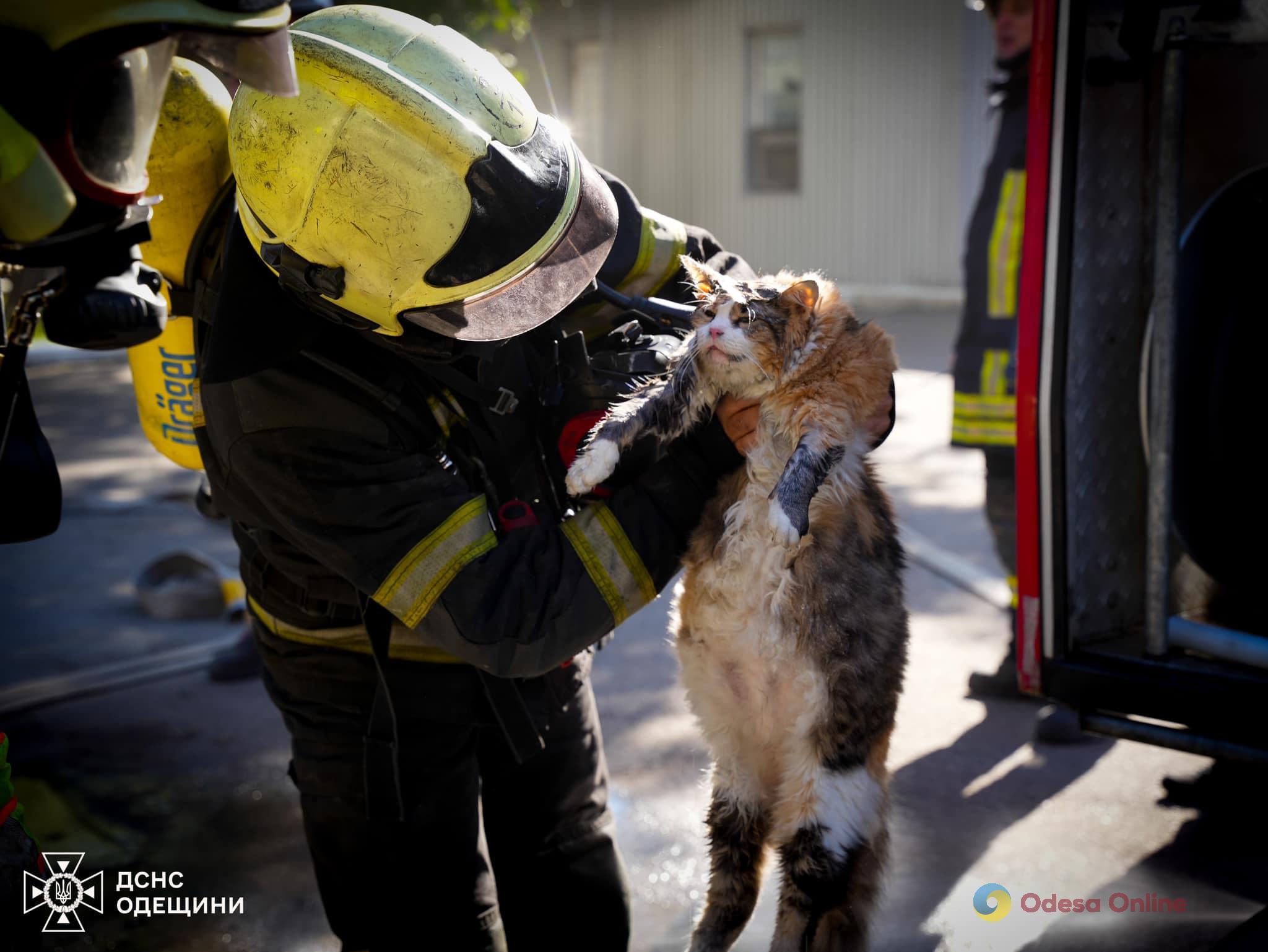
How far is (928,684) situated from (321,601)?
279 cm

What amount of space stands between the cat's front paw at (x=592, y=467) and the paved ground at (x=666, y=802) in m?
1.13

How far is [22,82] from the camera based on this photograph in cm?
121

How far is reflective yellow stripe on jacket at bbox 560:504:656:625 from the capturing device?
1.93 meters

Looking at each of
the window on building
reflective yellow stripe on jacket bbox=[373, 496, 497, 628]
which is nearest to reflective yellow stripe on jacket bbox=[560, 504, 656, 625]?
reflective yellow stripe on jacket bbox=[373, 496, 497, 628]

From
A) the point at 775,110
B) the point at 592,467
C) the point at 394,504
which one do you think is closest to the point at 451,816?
the point at 394,504

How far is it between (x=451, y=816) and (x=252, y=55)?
1494 mm

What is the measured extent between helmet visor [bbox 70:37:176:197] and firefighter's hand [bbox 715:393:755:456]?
118 cm

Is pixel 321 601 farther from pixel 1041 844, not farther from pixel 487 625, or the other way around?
pixel 1041 844

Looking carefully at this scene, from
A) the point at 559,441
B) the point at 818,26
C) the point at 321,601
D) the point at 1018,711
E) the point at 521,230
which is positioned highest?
the point at 818,26

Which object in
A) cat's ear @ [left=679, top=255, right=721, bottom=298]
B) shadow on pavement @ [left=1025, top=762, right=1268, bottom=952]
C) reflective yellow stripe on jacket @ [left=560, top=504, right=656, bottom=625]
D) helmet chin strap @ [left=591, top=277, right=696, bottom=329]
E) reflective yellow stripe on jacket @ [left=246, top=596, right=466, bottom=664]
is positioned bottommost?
shadow on pavement @ [left=1025, top=762, right=1268, bottom=952]

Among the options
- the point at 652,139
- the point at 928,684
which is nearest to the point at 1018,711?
the point at 928,684

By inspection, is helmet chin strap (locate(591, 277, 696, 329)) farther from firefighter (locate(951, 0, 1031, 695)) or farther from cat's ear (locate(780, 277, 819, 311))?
firefighter (locate(951, 0, 1031, 695))

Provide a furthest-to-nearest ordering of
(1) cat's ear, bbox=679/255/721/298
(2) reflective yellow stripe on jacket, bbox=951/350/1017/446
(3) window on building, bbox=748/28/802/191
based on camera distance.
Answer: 1. (3) window on building, bbox=748/28/802/191
2. (2) reflective yellow stripe on jacket, bbox=951/350/1017/446
3. (1) cat's ear, bbox=679/255/721/298

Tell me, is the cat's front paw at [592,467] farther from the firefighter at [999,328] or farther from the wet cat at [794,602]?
the firefighter at [999,328]
